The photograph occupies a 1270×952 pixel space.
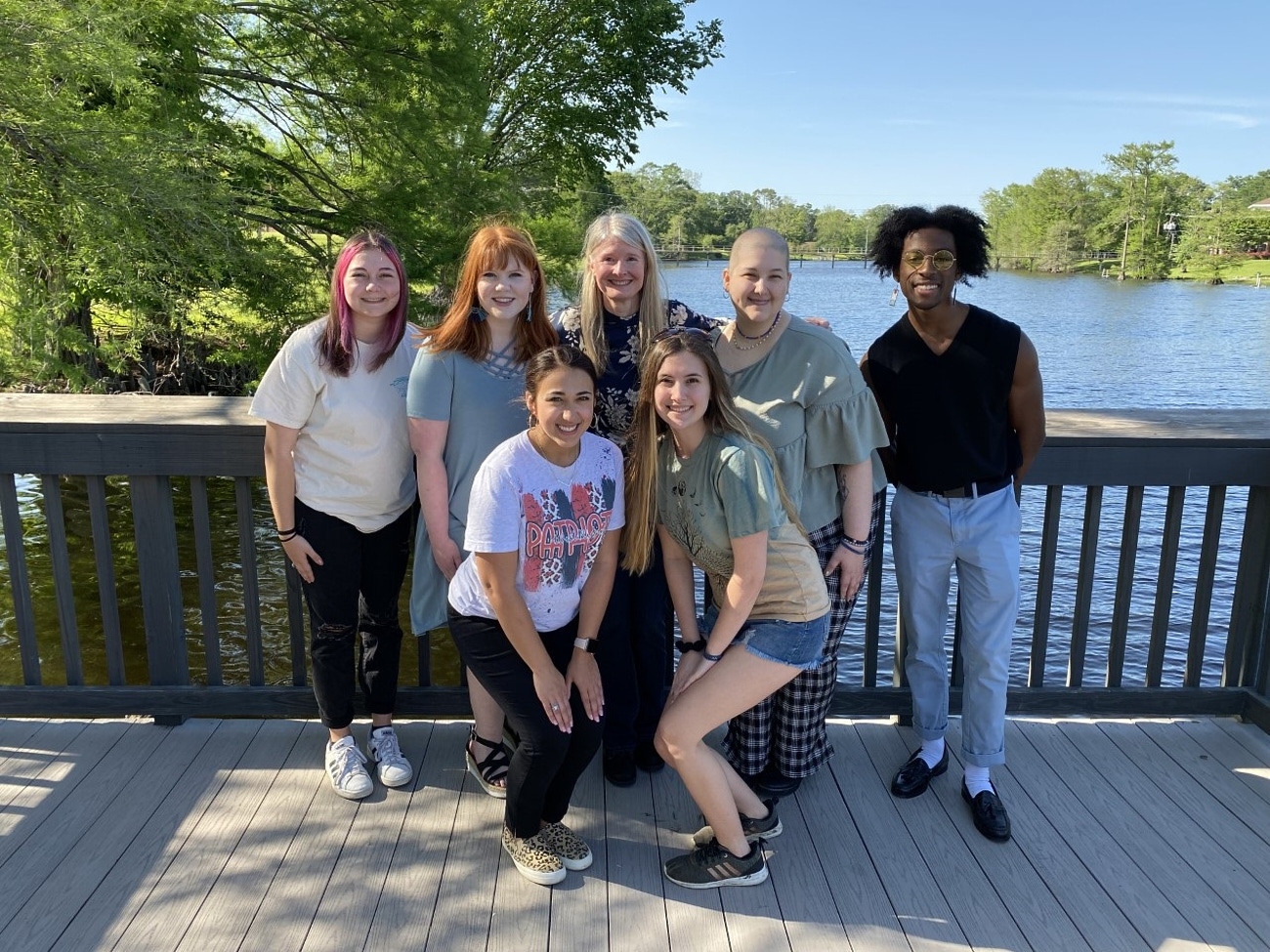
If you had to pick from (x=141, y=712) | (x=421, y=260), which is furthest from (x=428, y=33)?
(x=141, y=712)

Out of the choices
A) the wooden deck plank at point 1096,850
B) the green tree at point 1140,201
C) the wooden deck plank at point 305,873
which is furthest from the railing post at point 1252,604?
the green tree at point 1140,201

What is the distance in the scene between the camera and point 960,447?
230 centimetres

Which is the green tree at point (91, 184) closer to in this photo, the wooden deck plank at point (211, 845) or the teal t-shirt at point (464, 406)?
the wooden deck plank at point (211, 845)

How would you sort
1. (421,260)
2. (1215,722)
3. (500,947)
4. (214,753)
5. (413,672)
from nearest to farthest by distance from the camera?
(500,947), (214,753), (1215,722), (413,672), (421,260)

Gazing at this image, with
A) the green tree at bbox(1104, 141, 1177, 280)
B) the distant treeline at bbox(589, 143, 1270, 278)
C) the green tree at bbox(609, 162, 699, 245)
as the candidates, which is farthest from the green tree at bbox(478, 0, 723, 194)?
the green tree at bbox(1104, 141, 1177, 280)

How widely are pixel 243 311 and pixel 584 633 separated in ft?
25.7

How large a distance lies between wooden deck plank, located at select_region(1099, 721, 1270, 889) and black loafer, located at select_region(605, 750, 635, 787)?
140cm

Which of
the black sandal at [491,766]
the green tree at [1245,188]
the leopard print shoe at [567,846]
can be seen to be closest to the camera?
the leopard print shoe at [567,846]

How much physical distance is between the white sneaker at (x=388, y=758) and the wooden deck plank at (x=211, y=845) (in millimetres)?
258

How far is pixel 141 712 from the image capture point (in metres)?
2.76

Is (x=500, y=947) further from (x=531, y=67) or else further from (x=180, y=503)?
(x=531, y=67)

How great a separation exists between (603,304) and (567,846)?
128 centimetres

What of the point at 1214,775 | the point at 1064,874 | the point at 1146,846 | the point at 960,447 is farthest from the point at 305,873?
the point at 1214,775

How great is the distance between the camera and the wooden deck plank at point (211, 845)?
76.3 inches
